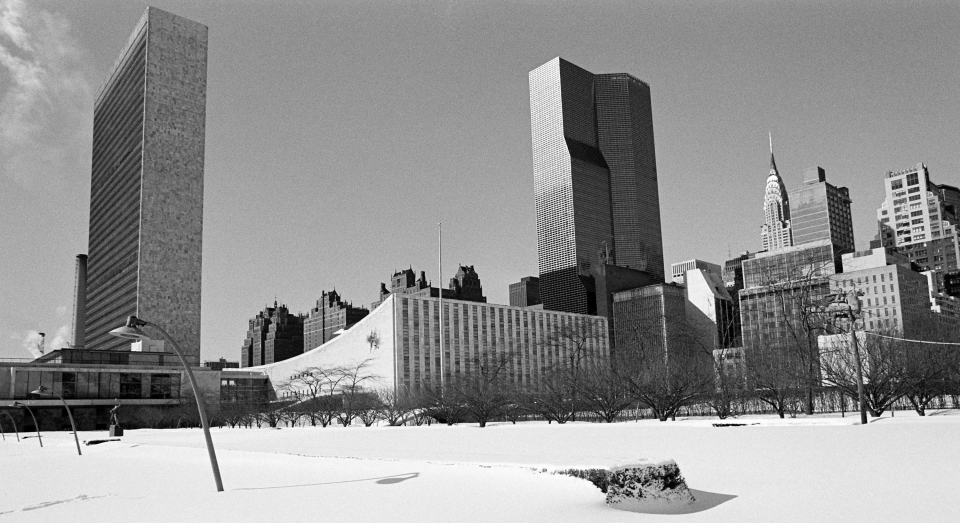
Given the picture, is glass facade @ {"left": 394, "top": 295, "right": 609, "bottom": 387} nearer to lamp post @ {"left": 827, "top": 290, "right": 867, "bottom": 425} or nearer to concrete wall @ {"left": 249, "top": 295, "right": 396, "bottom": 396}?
concrete wall @ {"left": 249, "top": 295, "right": 396, "bottom": 396}

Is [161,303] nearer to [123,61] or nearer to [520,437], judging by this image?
[123,61]

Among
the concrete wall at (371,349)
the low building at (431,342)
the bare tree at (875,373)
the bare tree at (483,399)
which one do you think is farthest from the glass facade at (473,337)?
the bare tree at (875,373)

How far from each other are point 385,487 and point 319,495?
5.86 ft

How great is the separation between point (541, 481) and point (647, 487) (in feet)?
16.1

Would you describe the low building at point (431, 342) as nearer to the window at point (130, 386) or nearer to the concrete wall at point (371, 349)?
the concrete wall at point (371, 349)

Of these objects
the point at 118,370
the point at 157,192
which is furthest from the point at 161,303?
the point at 118,370

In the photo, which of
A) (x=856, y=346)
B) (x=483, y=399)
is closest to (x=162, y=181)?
(x=483, y=399)

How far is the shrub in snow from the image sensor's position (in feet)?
51.9

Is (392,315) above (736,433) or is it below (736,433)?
above

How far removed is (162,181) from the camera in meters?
168

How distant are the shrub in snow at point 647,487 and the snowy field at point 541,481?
0.38m

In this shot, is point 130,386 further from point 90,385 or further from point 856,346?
point 856,346

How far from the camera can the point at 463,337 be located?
134875 millimetres

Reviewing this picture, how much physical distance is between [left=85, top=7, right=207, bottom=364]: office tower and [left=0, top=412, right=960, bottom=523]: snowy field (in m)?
137
